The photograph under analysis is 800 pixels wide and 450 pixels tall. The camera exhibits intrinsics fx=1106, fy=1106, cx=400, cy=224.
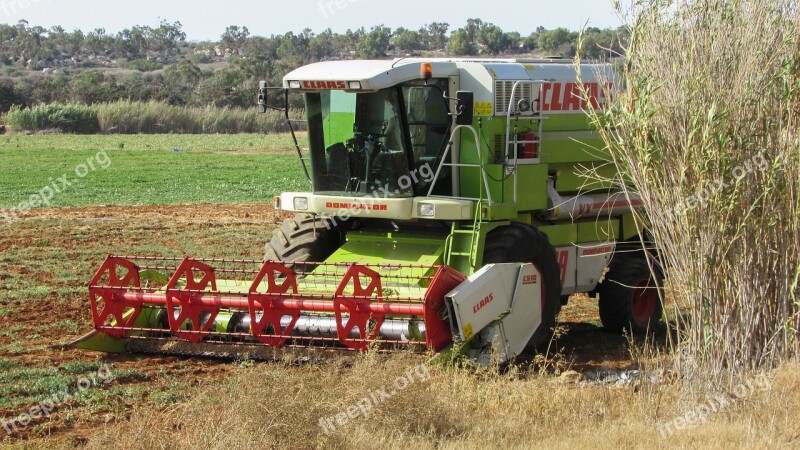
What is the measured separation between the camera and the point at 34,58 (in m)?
102

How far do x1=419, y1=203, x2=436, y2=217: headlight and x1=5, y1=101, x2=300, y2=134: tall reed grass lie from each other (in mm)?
39032

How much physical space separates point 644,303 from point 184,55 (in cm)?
11416

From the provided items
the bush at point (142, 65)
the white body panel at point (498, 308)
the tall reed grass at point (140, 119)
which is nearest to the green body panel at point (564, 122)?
the white body panel at point (498, 308)

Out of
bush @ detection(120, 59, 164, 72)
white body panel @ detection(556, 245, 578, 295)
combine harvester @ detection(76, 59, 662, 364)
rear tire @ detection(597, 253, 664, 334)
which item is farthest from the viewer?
bush @ detection(120, 59, 164, 72)

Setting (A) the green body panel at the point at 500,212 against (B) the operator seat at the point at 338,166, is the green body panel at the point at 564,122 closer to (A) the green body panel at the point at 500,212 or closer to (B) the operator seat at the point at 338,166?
(A) the green body panel at the point at 500,212

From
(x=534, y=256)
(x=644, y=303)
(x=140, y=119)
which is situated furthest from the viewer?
(x=140, y=119)

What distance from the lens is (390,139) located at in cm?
1009

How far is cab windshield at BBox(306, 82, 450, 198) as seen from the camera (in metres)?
10.0

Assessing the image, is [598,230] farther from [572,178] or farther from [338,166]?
[338,166]

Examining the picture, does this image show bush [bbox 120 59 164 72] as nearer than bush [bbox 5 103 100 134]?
No

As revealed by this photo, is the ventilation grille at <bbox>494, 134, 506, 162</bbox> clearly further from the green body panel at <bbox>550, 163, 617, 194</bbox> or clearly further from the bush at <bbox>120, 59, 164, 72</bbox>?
the bush at <bbox>120, 59, 164, 72</bbox>

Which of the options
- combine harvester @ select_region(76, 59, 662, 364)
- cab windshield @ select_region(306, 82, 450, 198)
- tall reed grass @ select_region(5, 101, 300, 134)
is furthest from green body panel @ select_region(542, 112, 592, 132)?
tall reed grass @ select_region(5, 101, 300, 134)

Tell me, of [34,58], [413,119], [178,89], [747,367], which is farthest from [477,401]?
[34,58]

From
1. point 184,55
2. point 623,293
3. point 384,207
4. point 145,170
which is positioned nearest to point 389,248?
point 384,207
